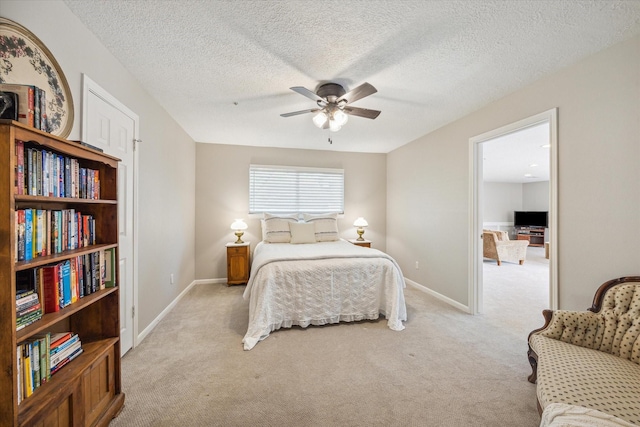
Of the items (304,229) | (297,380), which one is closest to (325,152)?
(304,229)

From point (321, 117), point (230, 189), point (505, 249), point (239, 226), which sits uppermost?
point (321, 117)

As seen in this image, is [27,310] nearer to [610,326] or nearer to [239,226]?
[610,326]

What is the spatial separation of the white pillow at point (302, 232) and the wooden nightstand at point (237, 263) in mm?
797

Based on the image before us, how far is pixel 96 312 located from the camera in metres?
1.57

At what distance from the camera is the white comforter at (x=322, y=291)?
8.46 feet

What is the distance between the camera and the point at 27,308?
104 centimetres

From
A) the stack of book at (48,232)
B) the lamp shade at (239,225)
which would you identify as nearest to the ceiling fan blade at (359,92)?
the stack of book at (48,232)

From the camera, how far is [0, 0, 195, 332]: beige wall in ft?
4.79

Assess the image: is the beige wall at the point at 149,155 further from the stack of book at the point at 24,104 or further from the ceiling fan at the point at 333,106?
the ceiling fan at the point at 333,106

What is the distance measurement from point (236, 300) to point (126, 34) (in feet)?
10.0

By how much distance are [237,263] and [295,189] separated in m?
1.70

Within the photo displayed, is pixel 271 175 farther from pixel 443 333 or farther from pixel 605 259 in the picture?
pixel 605 259

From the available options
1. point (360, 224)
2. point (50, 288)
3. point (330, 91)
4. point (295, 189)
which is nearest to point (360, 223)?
point (360, 224)

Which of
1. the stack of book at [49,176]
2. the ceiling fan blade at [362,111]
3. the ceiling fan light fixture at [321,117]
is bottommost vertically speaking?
the stack of book at [49,176]
